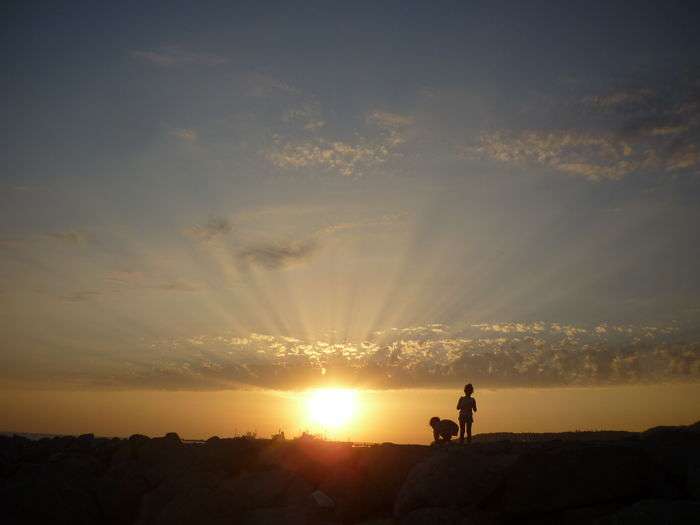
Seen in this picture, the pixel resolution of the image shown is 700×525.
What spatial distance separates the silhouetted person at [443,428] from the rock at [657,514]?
40.1 ft

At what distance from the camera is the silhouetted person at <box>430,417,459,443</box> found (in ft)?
68.2

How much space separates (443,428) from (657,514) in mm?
12775

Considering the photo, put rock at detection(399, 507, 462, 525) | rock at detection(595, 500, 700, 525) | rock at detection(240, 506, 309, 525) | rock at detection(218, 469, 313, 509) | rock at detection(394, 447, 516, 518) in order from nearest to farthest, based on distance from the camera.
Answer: rock at detection(595, 500, 700, 525)
rock at detection(399, 507, 462, 525)
rock at detection(394, 447, 516, 518)
rock at detection(240, 506, 309, 525)
rock at detection(218, 469, 313, 509)

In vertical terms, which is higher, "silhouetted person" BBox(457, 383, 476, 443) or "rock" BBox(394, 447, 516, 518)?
"silhouetted person" BBox(457, 383, 476, 443)

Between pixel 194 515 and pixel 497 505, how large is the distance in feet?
19.3

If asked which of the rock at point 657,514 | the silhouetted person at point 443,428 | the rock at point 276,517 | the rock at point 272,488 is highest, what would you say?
the silhouetted person at point 443,428

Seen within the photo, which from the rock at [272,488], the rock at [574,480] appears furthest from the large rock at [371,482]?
the rock at [574,480]

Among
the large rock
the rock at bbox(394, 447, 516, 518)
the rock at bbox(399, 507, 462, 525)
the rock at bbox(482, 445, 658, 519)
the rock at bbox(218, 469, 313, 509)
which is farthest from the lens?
the rock at bbox(218, 469, 313, 509)

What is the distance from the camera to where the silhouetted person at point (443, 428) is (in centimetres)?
2078

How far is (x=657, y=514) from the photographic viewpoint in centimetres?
826

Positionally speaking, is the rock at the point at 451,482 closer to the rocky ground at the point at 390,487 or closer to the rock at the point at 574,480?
the rocky ground at the point at 390,487

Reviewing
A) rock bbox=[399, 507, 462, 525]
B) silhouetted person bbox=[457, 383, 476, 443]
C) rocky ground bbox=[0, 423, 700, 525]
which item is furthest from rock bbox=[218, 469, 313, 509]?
silhouetted person bbox=[457, 383, 476, 443]

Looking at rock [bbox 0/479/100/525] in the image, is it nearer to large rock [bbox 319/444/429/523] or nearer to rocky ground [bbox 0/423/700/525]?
rocky ground [bbox 0/423/700/525]

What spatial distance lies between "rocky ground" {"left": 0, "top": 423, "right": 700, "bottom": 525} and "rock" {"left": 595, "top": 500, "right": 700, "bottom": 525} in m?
0.02
